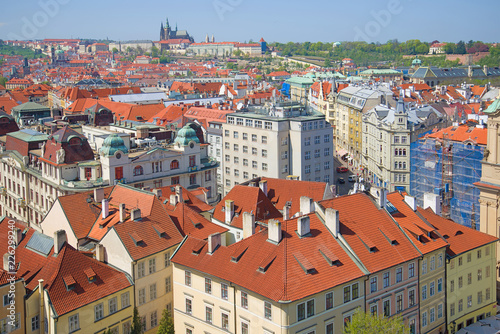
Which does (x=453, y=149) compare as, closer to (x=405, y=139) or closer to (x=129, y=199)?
(x=405, y=139)

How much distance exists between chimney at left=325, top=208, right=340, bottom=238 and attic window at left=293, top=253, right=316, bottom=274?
13.8ft

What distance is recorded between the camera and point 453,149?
A: 7475 cm

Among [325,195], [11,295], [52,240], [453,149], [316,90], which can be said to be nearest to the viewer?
[11,295]

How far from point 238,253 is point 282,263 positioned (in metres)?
3.92

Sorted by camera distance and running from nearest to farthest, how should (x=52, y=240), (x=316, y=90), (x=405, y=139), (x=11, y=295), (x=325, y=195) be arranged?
1. (x=11, y=295)
2. (x=52, y=240)
3. (x=325, y=195)
4. (x=405, y=139)
5. (x=316, y=90)

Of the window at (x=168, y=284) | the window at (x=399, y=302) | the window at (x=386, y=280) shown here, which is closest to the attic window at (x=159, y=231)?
the window at (x=168, y=284)

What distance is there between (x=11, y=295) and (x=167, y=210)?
17.0 metres

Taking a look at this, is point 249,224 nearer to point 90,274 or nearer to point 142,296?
point 142,296

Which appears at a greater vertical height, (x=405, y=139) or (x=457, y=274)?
(x=405, y=139)

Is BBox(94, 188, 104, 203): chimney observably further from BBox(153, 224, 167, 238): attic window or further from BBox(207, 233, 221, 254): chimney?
BBox(207, 233, 221, 254): chimney

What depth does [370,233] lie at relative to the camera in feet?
143

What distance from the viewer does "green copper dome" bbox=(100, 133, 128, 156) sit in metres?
64.5

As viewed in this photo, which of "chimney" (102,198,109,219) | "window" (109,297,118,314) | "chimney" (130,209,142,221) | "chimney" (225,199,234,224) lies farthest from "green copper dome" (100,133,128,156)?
"window" (109,297,118,314)

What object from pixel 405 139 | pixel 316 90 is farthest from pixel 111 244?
pixel 316 90
